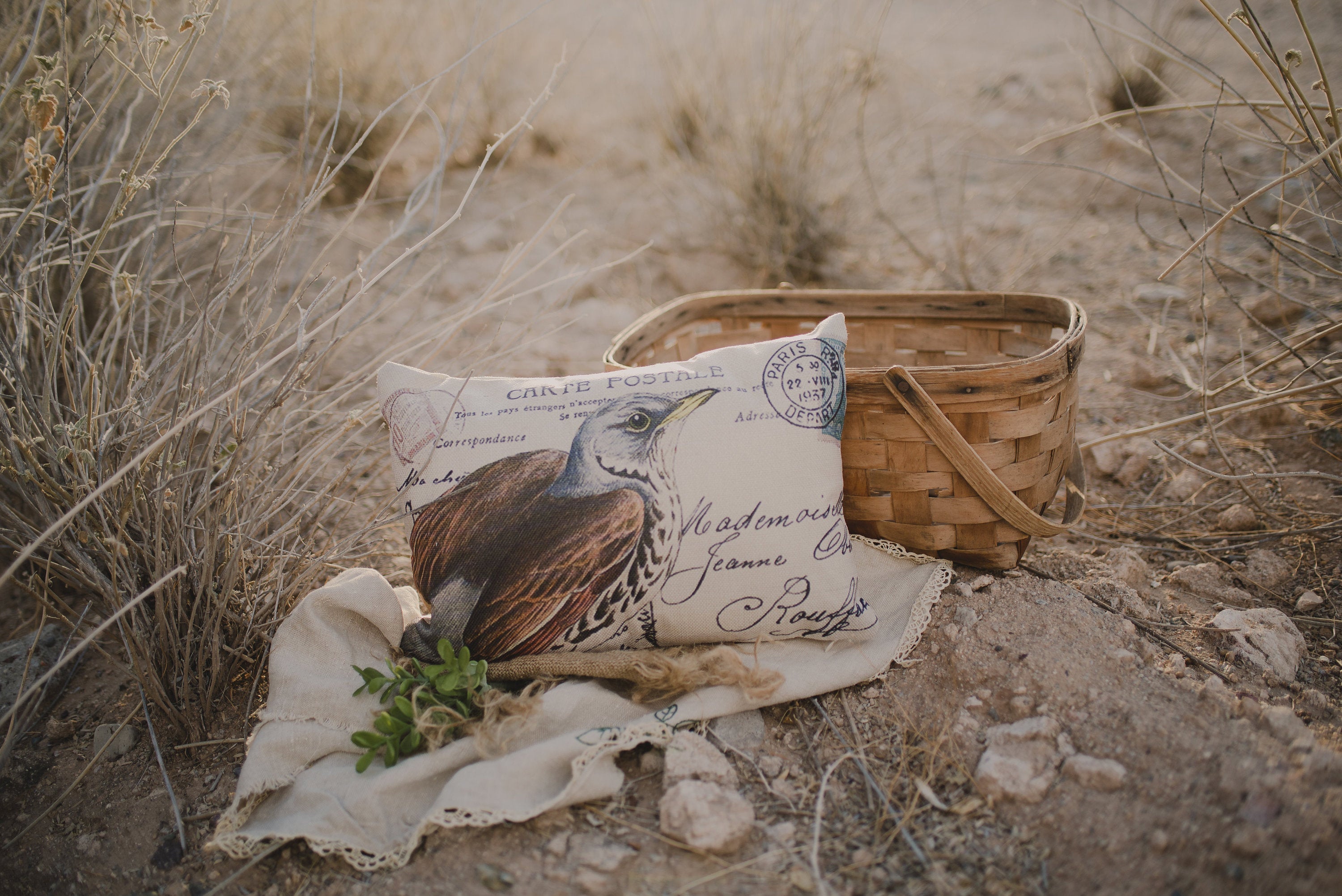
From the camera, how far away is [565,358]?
285 centimetres

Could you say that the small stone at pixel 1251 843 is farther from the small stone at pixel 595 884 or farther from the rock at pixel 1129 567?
the small stone at pixel 595 884

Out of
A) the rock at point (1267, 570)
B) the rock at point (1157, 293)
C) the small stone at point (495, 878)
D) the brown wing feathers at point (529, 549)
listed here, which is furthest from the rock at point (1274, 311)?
the small stone at point (495, 878)

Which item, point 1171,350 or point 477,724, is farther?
point 1171,350

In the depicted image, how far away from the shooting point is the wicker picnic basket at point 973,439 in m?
1.53

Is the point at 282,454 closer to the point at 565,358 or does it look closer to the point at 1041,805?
the point at 565,358

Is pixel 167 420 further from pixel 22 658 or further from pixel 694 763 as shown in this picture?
pixel 694 763

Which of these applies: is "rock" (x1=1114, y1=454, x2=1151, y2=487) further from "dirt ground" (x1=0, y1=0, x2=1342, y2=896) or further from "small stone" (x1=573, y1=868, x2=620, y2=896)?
"small stone" (x1=573, y1=868, x2=620, y2=896)

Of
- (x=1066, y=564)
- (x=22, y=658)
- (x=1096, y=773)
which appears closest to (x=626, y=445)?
(x=1096, y=773)

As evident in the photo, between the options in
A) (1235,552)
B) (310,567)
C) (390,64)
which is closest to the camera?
(310,567)

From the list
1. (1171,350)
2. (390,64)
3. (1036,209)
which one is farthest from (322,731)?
(390,64)

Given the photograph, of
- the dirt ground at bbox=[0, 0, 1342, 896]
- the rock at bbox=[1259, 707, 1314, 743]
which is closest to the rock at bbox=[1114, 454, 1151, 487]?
the dirt ground at bbox=[0, 0, 1342, 896]

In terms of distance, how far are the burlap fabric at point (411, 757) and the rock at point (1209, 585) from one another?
Answer: 549mm

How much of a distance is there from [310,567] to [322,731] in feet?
1.26

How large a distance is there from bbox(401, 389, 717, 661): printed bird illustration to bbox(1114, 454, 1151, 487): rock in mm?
1398
